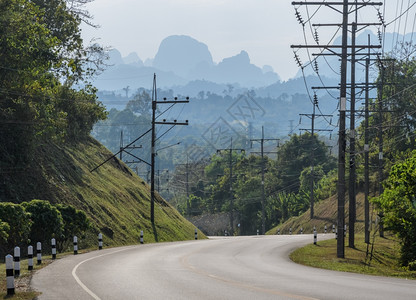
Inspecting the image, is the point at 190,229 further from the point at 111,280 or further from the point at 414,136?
the point at 111,280

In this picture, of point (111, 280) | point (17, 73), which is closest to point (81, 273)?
point (111, 280)

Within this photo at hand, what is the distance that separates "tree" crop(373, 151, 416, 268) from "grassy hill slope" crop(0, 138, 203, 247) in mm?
16098

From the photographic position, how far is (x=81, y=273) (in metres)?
22.6

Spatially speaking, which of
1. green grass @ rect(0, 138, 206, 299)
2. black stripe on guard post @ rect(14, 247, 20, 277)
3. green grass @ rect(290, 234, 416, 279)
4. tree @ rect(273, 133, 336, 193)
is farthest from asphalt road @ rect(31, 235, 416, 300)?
tree @ rect(273, 133, 336, 193)

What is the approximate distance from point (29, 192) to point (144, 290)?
1082 inches

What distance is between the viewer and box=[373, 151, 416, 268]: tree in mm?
33844

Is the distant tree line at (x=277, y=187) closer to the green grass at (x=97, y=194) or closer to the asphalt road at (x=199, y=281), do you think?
the green grass at (x=97, y=194)

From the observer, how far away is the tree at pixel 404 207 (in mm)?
33844

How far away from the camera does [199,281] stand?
63.4 ft

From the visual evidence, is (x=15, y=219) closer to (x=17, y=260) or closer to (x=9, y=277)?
(x=17, y=260)

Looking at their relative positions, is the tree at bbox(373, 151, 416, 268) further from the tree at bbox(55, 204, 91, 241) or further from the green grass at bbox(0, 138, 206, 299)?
the green grass at bbox(0, 138, 206, 299)

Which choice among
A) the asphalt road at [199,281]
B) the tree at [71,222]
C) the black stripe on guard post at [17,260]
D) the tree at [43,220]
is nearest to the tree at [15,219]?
the tree at [43,220]

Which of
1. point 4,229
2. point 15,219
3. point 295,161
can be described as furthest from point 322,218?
point 4,229

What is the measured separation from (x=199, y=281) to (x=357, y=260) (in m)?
14.9
